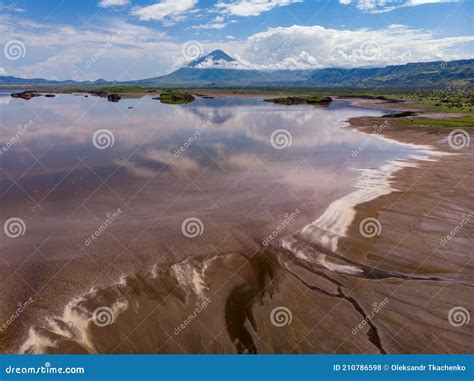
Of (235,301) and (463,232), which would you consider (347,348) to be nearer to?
(235,301)

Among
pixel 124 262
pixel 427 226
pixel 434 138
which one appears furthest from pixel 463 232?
pixel 434 138

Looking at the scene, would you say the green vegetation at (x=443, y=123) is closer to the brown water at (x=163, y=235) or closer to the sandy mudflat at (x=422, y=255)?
the brown water at (x=163, y=235)

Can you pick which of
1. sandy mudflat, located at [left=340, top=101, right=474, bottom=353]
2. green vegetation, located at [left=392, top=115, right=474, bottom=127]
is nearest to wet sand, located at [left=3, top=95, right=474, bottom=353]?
sandy mudflat, located at [left=340, top=101, right=474, bottom=353]

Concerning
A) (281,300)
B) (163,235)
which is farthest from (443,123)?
(281,300)

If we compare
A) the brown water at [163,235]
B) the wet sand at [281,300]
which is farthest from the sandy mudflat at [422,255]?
the brown water at [163,235]

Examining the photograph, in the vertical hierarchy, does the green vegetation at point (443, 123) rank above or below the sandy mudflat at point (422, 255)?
above

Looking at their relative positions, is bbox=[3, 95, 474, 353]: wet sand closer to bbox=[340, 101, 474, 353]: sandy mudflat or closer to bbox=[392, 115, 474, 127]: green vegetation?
bbox=[340, 101, 474, 353]: sandy mudflat

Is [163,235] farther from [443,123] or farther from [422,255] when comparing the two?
[443,123]

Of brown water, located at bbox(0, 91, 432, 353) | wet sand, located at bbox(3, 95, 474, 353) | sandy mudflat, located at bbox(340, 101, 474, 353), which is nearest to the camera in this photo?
wet sand, located at bbox(3, 95, 474, 353)
